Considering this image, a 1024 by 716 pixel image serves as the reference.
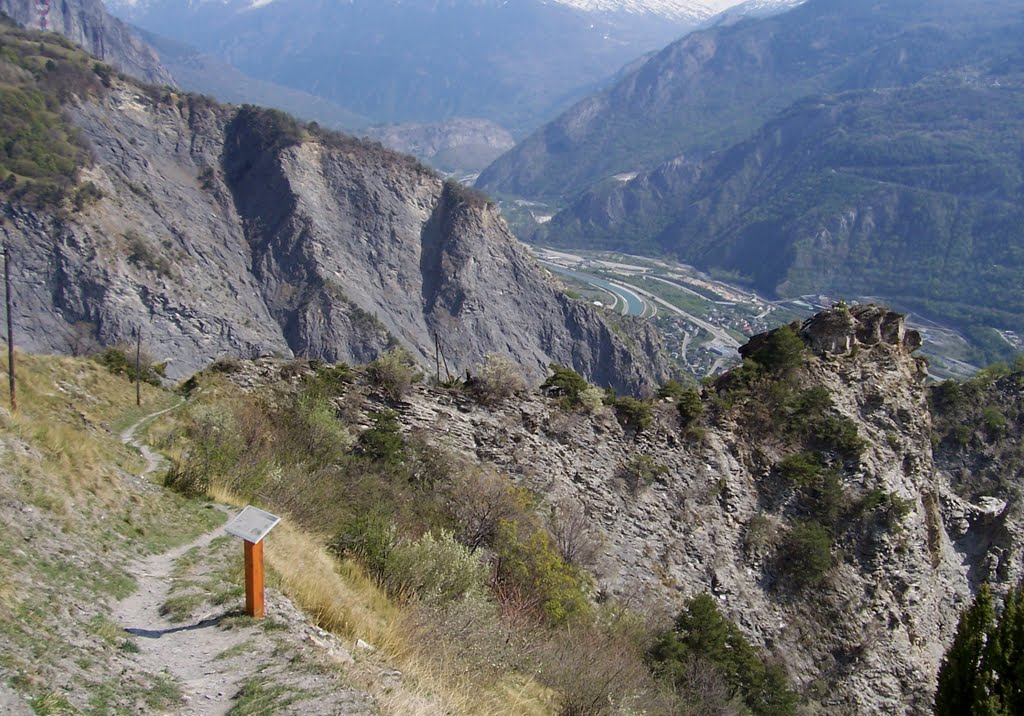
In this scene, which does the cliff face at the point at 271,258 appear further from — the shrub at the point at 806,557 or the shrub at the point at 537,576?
the shrub at the point at 806,557

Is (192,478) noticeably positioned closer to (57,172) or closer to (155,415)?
(155,415)

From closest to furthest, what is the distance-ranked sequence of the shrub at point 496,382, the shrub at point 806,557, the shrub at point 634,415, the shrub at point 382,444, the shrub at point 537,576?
the shrub at point 537,576 → the shrub at point 382,444 → the shrub at point 806,557 → the shrub at point 496,382 → the shrub at point 634,415

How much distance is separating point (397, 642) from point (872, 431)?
61.5ft

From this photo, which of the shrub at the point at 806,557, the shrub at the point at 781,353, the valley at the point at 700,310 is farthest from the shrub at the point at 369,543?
the valley at the point at 700,310

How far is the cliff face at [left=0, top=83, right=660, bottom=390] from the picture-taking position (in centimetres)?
4694

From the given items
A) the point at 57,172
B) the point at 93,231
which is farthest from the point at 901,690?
the point at 57,172

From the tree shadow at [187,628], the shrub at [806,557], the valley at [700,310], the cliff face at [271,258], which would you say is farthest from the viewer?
the valley at [700,310]

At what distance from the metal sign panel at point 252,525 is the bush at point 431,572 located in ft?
10.2

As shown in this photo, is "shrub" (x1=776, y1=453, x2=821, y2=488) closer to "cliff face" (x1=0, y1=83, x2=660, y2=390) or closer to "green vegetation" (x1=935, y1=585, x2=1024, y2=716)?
"green vegetation" (x1=935, y1=585, x2=1024, y2=716)

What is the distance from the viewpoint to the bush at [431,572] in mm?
9508

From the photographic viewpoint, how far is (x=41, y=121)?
169ft

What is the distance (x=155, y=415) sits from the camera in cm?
1719

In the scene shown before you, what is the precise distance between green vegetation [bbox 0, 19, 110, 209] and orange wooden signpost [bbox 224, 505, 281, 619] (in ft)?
164

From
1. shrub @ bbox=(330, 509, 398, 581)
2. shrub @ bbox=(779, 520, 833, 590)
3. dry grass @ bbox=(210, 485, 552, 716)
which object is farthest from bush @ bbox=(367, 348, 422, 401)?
shrub @ bbox=(779, 520, 833, 590)
